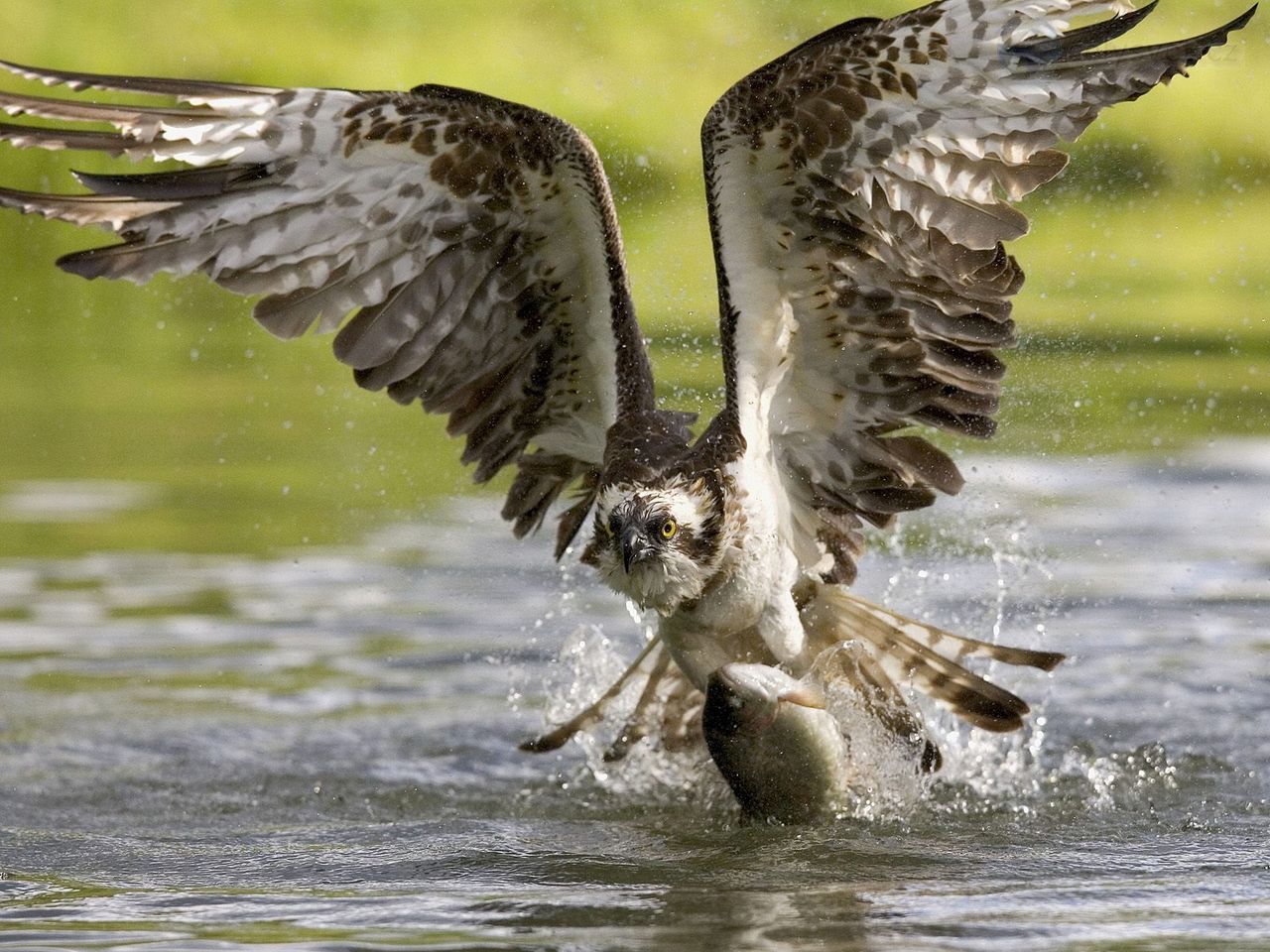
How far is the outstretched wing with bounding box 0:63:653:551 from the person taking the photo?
613 centimetres

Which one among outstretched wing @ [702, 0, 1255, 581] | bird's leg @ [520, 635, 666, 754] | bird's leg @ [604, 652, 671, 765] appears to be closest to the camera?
outstretched wing @ [702, 0, 1255, 581]

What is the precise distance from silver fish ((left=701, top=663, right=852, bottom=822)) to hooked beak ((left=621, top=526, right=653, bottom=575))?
1.46ft

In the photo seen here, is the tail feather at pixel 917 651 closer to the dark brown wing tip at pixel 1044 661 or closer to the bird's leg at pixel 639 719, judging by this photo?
the dark brown wing tip at pixel 1044 661

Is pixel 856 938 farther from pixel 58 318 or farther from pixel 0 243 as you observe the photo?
pixel 0 243

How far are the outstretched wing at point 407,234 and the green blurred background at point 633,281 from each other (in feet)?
10.5

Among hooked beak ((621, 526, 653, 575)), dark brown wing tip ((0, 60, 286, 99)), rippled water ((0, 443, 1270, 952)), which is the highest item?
dark brown wing tip ((0, 60, 286, 99))

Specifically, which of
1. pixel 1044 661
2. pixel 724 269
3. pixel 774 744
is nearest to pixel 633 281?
pixel 1044 661

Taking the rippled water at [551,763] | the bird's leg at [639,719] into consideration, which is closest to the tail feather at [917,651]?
the rippled water at [551,763]

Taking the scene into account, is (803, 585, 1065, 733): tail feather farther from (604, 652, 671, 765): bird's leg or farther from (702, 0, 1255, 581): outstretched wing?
(604, 652, 671, 765): bird's leg

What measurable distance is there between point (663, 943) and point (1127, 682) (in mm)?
3492

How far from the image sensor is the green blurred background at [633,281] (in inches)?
454

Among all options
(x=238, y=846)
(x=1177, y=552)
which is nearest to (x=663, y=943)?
(x=238, y=846)

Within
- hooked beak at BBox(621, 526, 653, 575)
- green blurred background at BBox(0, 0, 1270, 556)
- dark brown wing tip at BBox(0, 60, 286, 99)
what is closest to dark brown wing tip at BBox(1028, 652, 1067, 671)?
hooked beak at BBox(621, 526, 653, 575)

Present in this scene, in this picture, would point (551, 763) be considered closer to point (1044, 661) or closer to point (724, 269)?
point (1044, 661)
